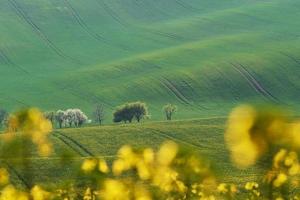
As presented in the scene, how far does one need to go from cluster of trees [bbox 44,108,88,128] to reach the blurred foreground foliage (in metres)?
102

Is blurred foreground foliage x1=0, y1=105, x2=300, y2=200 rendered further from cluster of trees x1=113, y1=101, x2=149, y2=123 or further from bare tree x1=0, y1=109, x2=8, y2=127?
bare tree x1=0, y1=109, x2=8, y2=127

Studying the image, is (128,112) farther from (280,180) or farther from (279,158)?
(279,158)

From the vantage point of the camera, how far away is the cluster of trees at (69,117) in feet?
365

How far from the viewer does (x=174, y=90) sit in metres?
130

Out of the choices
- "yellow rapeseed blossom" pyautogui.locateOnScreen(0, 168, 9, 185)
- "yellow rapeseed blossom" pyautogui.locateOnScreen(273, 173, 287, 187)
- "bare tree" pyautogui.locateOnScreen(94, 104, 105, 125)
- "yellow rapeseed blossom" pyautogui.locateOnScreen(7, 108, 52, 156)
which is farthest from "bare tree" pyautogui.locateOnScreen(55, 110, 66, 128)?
"yellow rapeseed blossom" pyautogui.locateOnScreen(273, 173, 287, 187)

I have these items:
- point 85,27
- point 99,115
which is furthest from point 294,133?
point 85,27

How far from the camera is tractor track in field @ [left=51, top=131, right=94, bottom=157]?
2697 inches

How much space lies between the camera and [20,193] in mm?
8039

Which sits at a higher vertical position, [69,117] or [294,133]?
[69,117]

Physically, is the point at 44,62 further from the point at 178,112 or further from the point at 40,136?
the point at 40,136

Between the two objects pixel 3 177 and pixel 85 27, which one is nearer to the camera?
pixel 3 177

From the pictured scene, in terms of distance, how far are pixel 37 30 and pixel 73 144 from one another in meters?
91.3

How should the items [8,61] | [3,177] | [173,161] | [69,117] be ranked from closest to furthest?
[173,161] < [3,177] < [69,117] < [8,61]

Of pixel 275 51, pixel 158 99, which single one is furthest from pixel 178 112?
pixel 275 51
